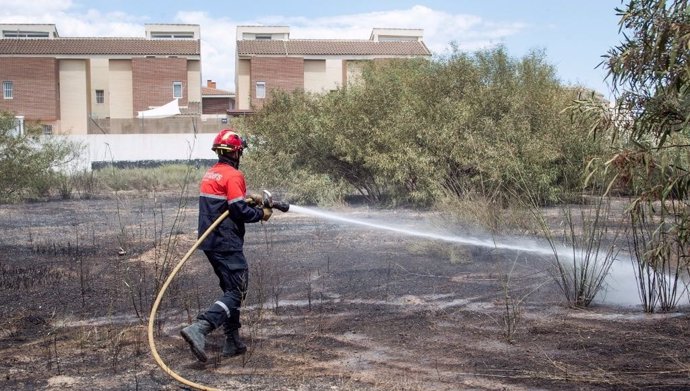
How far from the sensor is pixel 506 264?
9.70 meters

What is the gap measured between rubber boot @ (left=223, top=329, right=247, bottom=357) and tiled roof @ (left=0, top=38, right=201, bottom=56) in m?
52.8

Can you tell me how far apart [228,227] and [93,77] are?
54584 mm

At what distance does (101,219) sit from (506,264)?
35.5ft

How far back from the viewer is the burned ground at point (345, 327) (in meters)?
5.32

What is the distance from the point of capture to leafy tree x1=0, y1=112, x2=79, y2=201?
21.7m

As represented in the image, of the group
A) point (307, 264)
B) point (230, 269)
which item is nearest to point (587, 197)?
point (307, 264)

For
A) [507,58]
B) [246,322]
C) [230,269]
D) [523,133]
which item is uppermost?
[507,58]

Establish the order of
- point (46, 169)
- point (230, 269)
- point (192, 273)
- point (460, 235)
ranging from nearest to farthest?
point (230, 269) → point (192, 273) → point (460, 235) → point (46, 169)

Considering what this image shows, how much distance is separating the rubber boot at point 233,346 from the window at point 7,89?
54117mm

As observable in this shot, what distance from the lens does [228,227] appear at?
5.84m

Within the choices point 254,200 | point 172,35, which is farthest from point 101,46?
point 254,200

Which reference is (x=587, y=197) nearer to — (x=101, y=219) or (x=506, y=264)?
(x=506, y=264)

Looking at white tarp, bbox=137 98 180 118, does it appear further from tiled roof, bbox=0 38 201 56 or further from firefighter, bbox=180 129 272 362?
firefighter, bbox=180 129 272 362

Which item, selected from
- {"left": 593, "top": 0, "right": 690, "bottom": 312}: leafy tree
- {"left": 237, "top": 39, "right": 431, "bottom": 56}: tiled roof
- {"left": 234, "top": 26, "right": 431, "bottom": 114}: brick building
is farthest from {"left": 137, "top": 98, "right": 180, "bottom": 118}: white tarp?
{"left": 593, "top": 0, "right": 690, "bottom": 312}: leafy tree
